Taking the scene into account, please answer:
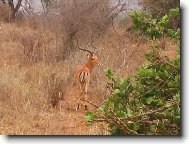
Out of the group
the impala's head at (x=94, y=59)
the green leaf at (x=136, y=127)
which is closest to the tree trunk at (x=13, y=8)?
the impala's head at (x=94, y=59)

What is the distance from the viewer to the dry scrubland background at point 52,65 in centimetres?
367

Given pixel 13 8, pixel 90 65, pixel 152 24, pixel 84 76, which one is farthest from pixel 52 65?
pixel 152 24

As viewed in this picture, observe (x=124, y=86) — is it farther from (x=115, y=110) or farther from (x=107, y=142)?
(x=107, y=142)

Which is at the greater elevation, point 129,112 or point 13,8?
point 13,8

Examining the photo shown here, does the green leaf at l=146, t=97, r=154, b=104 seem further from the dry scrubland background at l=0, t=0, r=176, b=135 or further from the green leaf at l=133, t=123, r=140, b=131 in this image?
the dry scrubland background at l=0, t=0, r=176, b=135

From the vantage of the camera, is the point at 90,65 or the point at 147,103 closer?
the point at 147,103

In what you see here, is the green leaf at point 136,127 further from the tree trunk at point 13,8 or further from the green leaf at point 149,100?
the tree trunk at point 13,8

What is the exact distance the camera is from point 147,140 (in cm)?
210

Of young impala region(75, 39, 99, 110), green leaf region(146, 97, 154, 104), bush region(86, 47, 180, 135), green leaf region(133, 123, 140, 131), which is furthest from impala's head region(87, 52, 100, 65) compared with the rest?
green leaf region(133, 123, 140, 131)

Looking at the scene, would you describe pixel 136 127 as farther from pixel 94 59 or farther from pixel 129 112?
pixel 94 59

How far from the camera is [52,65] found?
18.5ft

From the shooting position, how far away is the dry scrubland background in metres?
3.67

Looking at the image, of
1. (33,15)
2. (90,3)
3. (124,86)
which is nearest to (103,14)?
(90,3)

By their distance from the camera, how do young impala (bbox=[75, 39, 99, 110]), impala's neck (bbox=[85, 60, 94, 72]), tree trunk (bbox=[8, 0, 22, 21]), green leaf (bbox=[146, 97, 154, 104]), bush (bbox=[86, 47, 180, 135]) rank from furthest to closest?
tree trunk (bbox=[8, 0, 22, 21]), impala's neck (bbox=[85, 60, 94, 72]), young impala (bbox=[75, 39, 99, 110]), green leaf (bbox=[146, 97, 154, 104]), bush (bbox=[86, 47, 180, 135])
